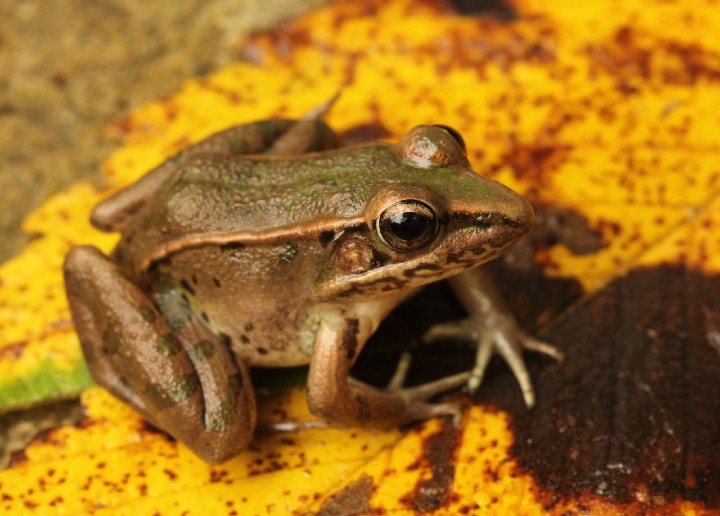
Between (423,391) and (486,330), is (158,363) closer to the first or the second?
(423,391)

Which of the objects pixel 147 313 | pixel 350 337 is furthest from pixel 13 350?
pixel 350 337

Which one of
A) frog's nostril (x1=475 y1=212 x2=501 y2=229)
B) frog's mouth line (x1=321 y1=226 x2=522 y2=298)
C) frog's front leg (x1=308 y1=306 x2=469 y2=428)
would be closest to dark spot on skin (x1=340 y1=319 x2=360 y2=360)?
frog's front leg (x1=308 y1=306 x2=469 y2=428)

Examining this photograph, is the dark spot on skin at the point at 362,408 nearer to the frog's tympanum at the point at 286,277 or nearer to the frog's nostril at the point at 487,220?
the frog's tympanum at the point at 286,277

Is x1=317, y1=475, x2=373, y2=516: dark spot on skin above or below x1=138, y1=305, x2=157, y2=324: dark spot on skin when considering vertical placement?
below

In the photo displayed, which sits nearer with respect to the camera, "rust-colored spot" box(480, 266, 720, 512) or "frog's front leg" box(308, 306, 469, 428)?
"rust-colored spot" box(480, 266, 720, 512)

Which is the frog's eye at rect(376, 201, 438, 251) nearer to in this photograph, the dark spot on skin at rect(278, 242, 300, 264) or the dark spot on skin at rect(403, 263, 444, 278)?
the dark spot on skin at rect(403, 263, 444, 278)

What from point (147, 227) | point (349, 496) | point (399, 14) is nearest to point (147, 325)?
point (147, 227)
